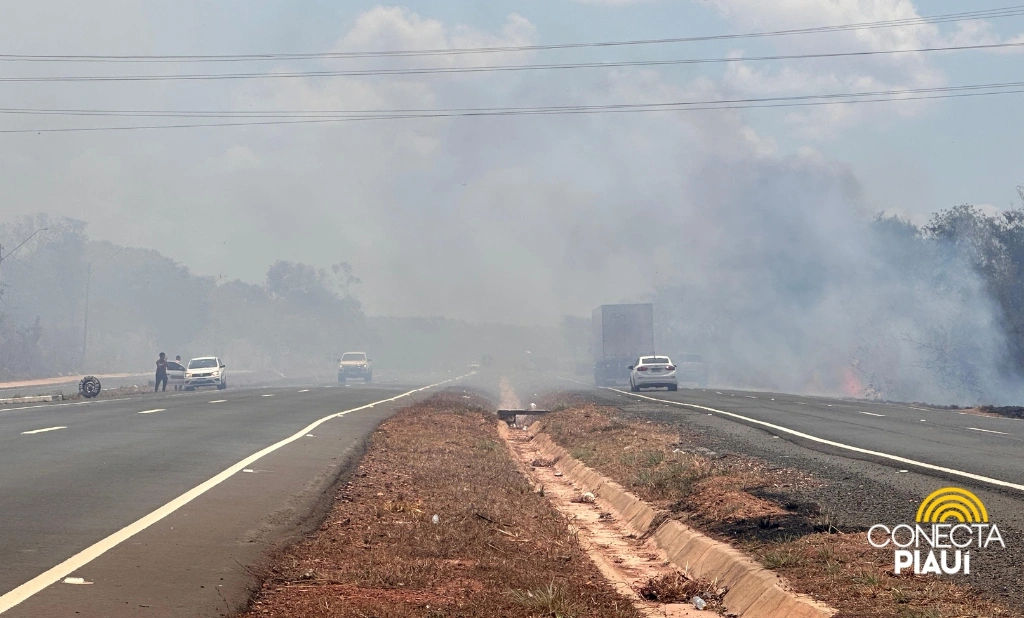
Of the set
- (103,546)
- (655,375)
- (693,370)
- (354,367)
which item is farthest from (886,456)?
(693,370)

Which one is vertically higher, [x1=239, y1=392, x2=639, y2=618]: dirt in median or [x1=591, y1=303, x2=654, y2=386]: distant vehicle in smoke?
[x1=591, y1=303, x2=654, y2=386]: distant vehicle in smoke

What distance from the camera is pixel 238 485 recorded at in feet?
44.6

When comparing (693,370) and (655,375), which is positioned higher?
(693,370)

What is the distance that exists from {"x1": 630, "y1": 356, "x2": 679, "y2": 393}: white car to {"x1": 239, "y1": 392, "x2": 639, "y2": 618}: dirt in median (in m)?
35.1

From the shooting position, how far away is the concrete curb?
26.7 ft

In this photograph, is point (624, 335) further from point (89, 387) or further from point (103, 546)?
point (103, 546)

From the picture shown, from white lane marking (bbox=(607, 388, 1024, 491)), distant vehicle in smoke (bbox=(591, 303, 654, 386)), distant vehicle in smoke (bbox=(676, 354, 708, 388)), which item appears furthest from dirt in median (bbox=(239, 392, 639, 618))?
distant vehicle in smoke (bbox=(676, 354, 708, 388))

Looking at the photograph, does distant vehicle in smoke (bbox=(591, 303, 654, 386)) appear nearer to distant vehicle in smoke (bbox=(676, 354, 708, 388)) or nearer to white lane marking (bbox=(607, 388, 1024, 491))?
distant vehicle in smoke (bbox=(676, 354, 708, 388))

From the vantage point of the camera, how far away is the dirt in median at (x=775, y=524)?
745 cm

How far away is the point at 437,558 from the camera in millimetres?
9523

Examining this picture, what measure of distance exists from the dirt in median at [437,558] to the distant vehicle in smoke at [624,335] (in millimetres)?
55943

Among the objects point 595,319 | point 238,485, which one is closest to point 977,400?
point 595,319

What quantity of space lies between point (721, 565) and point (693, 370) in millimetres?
78149

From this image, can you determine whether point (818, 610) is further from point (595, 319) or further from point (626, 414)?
point (595, 319)
